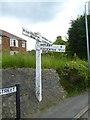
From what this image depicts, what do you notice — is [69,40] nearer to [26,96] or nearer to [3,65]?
[3,65]

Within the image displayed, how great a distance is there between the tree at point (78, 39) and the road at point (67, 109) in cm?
2329

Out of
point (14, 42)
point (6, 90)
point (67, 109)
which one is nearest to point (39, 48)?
point (67, 109)

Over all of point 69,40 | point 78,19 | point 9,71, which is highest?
point 78,19

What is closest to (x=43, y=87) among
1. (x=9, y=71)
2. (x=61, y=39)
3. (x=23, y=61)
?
(x=9, y=71)

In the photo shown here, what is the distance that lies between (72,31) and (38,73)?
2705cm

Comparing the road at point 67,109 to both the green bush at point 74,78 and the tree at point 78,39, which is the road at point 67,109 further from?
the tree at point 78,39

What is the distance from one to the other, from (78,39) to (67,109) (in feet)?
87.4

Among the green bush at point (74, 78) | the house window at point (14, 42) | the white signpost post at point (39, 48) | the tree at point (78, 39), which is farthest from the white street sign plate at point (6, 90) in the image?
the house window at point (14, 42)

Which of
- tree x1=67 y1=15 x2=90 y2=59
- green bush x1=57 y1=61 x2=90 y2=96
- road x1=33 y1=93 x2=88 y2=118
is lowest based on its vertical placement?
road x1=33 y1=93 x2=88 y2=118

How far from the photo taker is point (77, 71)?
62.7ft

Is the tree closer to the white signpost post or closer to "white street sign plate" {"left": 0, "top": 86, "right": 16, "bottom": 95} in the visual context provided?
the white signpost post

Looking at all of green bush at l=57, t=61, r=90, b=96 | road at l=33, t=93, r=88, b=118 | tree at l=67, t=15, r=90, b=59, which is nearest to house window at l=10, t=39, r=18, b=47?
tree at l=67, t=15, r=90, b=59

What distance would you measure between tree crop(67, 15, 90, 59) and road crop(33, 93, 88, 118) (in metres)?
23.3

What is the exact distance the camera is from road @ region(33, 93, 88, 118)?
1091 cm
